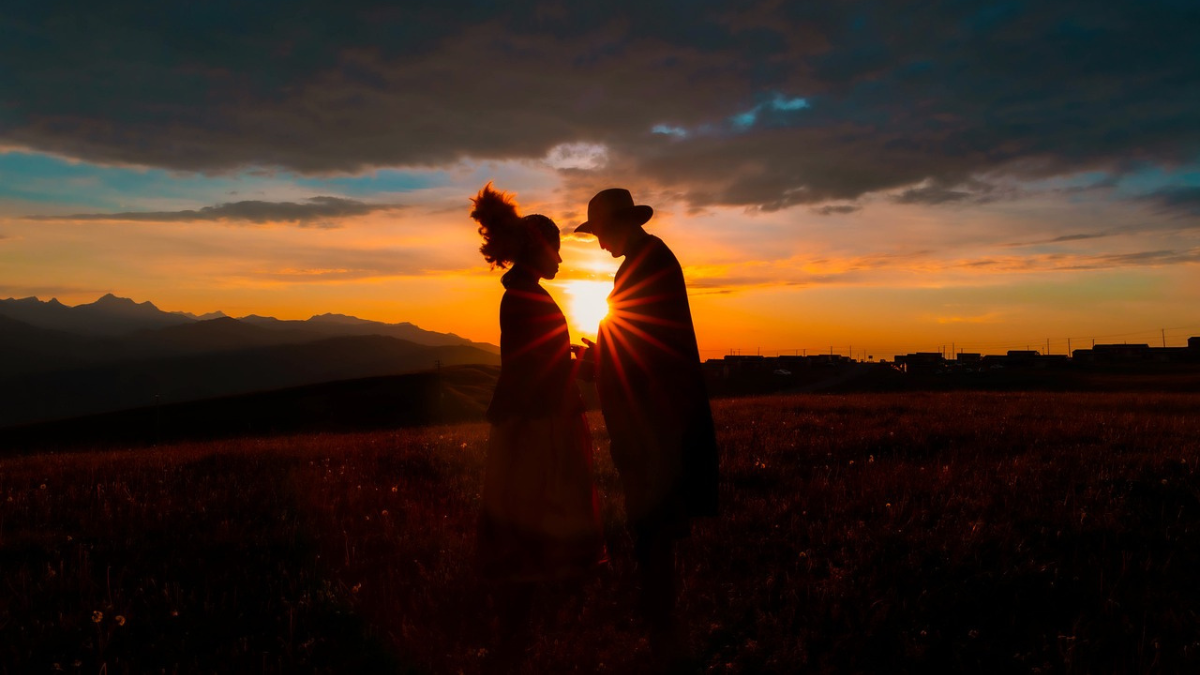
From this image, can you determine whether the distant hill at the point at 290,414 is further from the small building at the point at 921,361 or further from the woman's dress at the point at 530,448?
the small building at the point at 921,361

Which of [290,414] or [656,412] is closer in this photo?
[656,412]

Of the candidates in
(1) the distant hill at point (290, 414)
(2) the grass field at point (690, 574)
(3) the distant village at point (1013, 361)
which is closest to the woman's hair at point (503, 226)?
(2) the grass field at point (690, 574)

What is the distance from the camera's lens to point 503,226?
469 cm

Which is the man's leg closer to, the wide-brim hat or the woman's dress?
the woman's dress

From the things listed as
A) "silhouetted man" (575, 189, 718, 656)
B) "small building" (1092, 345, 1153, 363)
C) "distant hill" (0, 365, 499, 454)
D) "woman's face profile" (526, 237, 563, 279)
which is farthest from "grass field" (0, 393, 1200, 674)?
"small building" (1092, 345, 1153, 363)

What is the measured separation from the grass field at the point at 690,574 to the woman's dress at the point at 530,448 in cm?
64

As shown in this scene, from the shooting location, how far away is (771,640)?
15.1 ft

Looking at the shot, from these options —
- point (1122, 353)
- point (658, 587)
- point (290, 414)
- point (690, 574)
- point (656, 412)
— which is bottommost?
point (290, 414)

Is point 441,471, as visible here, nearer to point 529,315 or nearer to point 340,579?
point 340,579

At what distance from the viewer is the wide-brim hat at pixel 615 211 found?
4.66m

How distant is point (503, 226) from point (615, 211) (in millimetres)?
731

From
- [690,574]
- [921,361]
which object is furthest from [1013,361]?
[690,574]

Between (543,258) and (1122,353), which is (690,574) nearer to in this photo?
(543,258)

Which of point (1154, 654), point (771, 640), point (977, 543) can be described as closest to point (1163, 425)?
point (977, 543)
